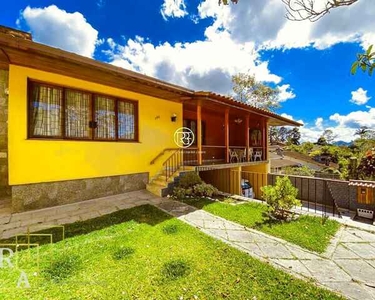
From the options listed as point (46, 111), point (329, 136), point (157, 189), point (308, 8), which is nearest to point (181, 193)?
point (157, 189)

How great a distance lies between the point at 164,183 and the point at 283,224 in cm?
407

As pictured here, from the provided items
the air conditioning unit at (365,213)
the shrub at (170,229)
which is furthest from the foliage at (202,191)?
the air conditioning unit at (365,213)

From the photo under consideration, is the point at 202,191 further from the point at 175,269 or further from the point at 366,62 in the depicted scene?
the point at 366,62

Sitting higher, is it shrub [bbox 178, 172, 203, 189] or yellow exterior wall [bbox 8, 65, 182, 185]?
yellow exterior wall [bbox 8, 65, 182, 185]

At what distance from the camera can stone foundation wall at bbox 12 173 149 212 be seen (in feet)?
17.4

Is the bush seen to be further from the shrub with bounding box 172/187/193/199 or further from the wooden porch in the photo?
the wooden porch

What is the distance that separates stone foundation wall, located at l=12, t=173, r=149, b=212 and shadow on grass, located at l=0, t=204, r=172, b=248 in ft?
5.76

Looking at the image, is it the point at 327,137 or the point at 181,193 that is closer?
the point at 181,193

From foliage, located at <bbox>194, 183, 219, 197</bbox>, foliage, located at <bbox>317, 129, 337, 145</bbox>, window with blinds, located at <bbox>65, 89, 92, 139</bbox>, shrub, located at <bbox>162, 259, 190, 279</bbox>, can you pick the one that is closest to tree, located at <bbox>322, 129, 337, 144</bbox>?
foliage, located at <bbox>317, 129, 337, 145</bbox>

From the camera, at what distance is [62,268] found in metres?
2.90

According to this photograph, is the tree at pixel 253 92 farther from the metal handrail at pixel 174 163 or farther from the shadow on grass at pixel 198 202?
the shadow on grass at pixel 198 202

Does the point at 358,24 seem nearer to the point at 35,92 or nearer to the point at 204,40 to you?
the point at 35,92

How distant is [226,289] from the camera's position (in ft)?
8.57

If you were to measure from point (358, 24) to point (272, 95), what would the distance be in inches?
898
